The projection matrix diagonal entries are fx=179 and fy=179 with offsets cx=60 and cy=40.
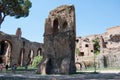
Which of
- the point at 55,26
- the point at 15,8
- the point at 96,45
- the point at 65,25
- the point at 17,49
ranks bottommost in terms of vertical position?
the point at 17,49

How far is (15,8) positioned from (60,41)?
8662 mm

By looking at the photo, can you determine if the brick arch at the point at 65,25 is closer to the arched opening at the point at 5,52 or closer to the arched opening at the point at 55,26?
the arched opening at the point at 55,26

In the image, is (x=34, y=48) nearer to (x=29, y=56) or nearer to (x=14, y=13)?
(x=29, y=56)

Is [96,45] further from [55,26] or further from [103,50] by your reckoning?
[55,26]

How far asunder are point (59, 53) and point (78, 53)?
87.4 ft

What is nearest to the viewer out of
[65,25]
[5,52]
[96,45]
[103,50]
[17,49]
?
[65,25]

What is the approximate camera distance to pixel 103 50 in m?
33.9

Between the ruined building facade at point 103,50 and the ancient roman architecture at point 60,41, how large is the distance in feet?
43.6

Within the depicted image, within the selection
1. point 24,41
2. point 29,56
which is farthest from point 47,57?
point 29,56

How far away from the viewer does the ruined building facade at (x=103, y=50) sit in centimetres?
2851

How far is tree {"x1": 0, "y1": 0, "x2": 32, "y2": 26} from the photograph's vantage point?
21547 mm

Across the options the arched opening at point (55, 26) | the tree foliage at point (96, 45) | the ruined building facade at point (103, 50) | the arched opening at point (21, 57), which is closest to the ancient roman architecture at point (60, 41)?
the arched opening at point (55, 26)

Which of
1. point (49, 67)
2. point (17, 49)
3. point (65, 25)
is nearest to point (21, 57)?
point (17, 49)

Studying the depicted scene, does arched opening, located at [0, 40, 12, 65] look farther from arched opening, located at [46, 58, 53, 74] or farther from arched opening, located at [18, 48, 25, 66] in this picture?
arched opening, located at [46, 58, 53, 74]
